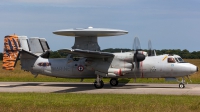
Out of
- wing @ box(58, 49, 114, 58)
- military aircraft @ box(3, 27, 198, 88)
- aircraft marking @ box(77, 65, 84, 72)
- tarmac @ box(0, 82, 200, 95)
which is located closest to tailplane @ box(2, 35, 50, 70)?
military aircraft @ box(3, 27, 198, 88)

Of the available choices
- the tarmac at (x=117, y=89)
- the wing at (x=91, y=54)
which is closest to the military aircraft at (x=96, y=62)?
the wing at (x=91, y=54)

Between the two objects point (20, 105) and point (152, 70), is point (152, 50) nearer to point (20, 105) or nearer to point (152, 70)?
point (152, 70)

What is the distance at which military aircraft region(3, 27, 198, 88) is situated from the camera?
85.6ft

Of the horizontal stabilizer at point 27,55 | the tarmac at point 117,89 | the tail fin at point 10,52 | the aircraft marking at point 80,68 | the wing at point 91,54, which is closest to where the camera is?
the tarmac at point 117,89

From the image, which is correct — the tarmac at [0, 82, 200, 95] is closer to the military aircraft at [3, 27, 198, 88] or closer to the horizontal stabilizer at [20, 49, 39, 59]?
the military aircraft at [3, 27, 198, 88]

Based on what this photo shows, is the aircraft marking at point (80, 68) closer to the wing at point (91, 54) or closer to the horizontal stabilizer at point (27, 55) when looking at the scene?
the wing at point (91, 54)

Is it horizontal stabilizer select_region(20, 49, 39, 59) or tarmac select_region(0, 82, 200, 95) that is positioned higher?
horizontal stabilizer select_region(20, 49, 39, 59)

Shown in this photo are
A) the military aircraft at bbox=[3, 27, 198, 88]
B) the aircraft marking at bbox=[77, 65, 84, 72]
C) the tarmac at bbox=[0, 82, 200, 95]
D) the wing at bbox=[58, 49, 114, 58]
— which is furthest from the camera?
the aircraft marking at bbox=[77, 65, 84, 72]

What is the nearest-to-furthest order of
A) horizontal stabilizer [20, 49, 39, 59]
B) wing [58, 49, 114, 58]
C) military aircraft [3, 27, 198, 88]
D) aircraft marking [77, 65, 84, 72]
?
wing [58, 49, 114, 58] → military aircraft [3, 27, 198, 88] → aircraft marking [77, 65, 84, 72] → horizontal stabilizer [20, 49, 39, 59]

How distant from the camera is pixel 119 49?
28.0 m

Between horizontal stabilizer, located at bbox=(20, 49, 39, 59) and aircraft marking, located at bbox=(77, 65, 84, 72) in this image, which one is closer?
A: aircraft marking, located at bbox=(77, 65, 84, 72)

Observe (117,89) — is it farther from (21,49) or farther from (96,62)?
(21,49)

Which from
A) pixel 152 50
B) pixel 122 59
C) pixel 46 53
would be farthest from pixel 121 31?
pixel 46 53

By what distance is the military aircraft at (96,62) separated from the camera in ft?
85.6
